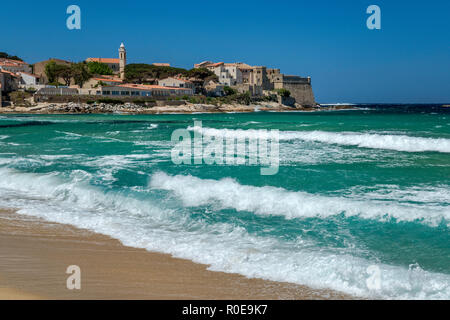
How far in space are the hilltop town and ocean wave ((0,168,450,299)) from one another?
6201 cm

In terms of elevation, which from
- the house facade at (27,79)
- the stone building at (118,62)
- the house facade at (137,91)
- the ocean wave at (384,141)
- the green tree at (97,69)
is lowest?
the ocean wave at (384,141)

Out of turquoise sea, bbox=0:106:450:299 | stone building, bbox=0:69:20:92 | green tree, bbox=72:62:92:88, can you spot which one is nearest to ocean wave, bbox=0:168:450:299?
turquoise sea, bbox=0:106:450:299

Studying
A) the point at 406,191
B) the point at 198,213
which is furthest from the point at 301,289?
the point at 406,191

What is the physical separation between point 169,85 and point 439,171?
87.3 metres

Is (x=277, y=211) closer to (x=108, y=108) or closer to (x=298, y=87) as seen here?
(x=108, y=108)

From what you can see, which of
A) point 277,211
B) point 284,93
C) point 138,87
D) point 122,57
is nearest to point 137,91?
point 138,87

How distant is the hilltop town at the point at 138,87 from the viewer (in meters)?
71.0

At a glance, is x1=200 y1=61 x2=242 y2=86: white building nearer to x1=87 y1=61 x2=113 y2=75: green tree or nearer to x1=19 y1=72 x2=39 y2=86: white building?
x1=87 y1=61 x2=113 y2=75: green tree

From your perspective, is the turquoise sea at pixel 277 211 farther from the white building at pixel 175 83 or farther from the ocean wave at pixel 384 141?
the white building at pixel 175 83

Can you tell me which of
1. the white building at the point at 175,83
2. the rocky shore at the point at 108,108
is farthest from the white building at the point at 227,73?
the rocky shore at the point at 108,108

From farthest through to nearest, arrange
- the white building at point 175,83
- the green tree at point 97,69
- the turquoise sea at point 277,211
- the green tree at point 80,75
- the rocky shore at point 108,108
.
Result: the white building at point 175,83 → the green tree at point 97,69 → the green tree at point 80,75 → the rocky shore at point 108,108 → the turquoise sea at point 277,211

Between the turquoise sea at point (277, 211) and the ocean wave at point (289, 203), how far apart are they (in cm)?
2

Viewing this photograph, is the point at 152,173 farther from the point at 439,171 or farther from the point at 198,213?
the point at 439,171
